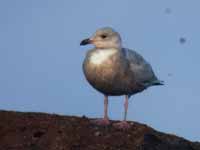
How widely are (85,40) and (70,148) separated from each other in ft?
9.28

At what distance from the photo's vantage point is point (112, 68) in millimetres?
15195

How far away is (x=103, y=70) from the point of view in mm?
15164

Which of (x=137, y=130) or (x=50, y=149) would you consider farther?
(x=137, y=130)

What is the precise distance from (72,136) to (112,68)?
1.79m

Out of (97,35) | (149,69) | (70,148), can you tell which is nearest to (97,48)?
(97,35)

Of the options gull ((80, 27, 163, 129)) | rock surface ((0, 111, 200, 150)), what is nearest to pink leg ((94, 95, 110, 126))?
gull ((80, 27, 163, 129))

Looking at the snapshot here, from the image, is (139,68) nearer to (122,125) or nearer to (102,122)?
(122,125)

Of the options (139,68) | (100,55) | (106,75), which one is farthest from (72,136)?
(139,68)

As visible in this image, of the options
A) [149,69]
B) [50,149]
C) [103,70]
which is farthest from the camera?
[149,69]

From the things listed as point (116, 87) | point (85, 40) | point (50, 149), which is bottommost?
point (50, 149)

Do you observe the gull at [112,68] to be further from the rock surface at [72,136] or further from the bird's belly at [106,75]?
the rock surface at [72,136]

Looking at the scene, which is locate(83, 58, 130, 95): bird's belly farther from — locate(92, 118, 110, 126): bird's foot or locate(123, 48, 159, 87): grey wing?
locate(92, 118, 110, 126): bird's foot

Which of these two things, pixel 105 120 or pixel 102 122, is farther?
pixel 105 120

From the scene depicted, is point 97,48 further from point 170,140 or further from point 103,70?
point 170,140
